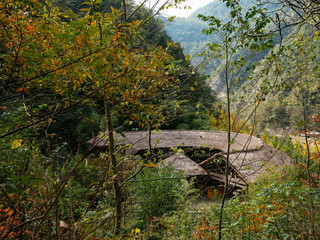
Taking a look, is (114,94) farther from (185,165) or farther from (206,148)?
(206,148)

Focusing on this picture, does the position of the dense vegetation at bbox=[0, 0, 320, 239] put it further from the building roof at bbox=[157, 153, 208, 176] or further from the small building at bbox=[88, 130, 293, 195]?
the small building at bbox=[88, 130, 293, 195]

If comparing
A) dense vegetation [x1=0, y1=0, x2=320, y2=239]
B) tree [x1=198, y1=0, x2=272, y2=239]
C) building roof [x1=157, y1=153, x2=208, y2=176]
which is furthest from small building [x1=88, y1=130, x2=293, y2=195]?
tree [x1=198, y1=0, x2=272, y2=239]

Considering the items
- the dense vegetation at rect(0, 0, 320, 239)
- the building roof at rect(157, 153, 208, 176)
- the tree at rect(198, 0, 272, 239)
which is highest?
the tree at rect(198, 0, 272, 239)

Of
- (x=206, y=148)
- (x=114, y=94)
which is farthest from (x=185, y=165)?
(x=114, y=94)

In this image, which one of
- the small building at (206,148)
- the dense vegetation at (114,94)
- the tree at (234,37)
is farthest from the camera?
the small building at (206,148)

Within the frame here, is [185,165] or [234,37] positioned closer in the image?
[234,37]

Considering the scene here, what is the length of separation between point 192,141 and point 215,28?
7926mm

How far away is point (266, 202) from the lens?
2.70 metres

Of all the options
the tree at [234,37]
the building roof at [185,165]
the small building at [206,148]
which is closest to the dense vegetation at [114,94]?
the tree at [234,37]

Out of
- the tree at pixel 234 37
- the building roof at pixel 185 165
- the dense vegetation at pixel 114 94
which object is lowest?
the building roof at pixel 185 165

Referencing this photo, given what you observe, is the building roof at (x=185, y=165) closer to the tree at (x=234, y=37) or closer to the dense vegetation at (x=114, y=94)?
the dense vegetation at (x=114, y=94)

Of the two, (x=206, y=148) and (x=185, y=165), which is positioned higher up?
(x=206, y=148)

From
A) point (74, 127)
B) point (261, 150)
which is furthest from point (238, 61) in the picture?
point (74, 127)

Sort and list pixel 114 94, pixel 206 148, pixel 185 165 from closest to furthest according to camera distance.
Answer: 1. pixel 114 94
2. pixel 185 165
3. pixel 206 148
